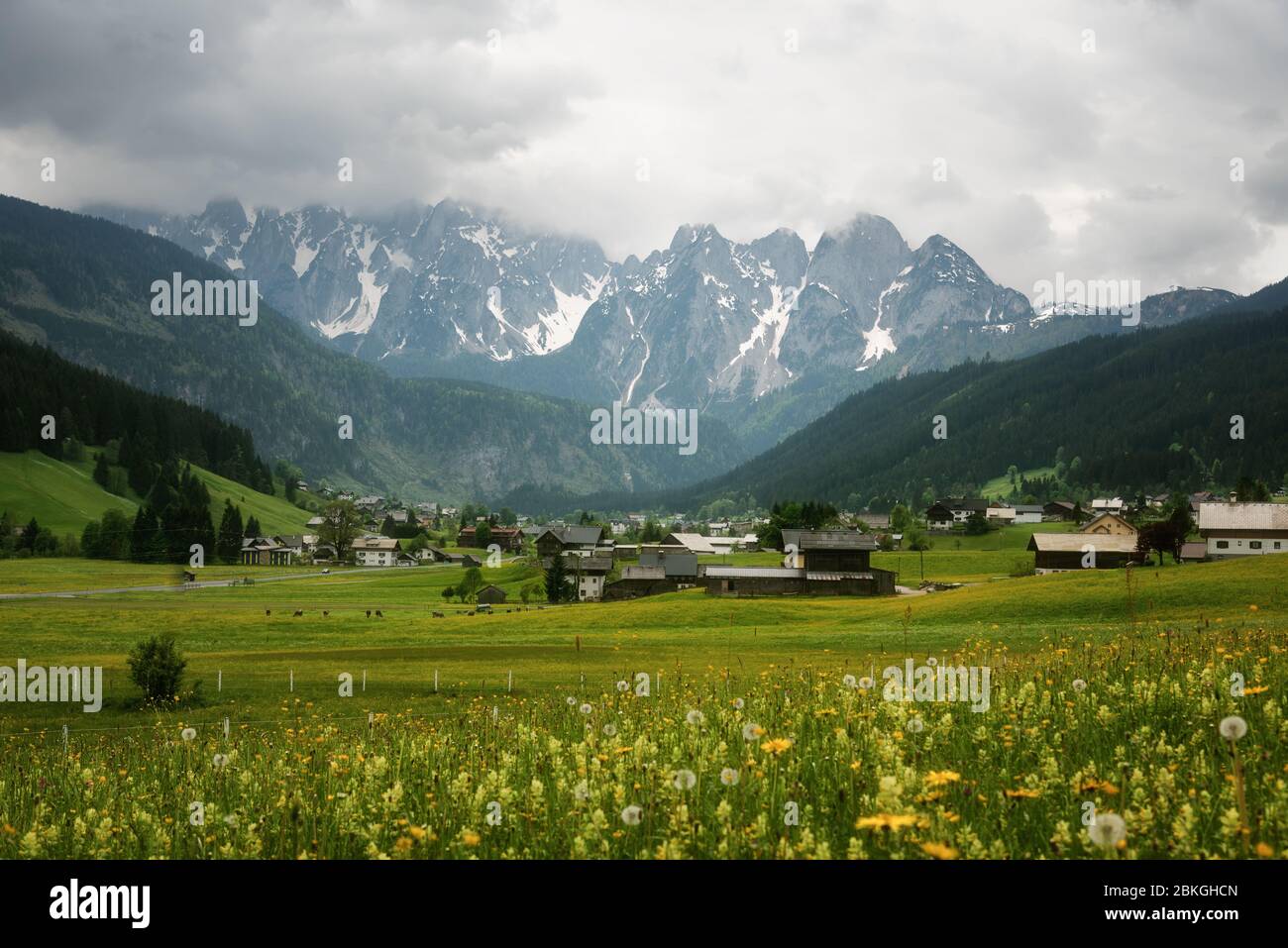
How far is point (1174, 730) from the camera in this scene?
9328 millimetres

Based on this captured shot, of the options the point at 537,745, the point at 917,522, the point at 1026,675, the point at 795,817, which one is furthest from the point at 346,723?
the point at 917,522

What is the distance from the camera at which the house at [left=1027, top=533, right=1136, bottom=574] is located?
373ft

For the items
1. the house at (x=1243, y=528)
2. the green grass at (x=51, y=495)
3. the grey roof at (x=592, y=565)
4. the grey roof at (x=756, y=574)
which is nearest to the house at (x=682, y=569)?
the grey roof at (x=756, y=574)

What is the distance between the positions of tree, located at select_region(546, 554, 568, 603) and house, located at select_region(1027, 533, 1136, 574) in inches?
→ 2404

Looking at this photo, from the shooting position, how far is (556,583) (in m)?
109

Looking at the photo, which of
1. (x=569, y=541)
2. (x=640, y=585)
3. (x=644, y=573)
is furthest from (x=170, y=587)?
(x=644, y=573)

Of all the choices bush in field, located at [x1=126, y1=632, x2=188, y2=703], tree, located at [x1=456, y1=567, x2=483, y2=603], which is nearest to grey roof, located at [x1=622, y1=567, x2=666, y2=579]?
tree, located at [x1=456, y1=567, x2=483, y2=603]

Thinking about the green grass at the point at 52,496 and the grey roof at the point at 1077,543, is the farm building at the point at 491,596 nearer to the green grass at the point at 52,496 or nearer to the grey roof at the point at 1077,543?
the grey roof at the point at 1077,543

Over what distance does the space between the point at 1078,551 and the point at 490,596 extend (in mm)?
75724
